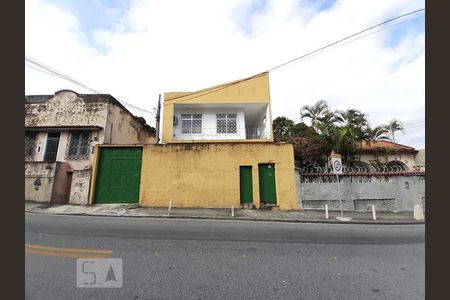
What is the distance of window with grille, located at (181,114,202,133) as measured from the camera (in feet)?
50.4

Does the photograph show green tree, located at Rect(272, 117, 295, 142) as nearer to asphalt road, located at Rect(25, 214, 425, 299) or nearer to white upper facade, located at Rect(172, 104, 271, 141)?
white upper facade, located at Rect(172, 104, 271, 141)

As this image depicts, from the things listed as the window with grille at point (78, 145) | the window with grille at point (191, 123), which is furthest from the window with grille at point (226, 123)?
the window with grille at point (78, 145)

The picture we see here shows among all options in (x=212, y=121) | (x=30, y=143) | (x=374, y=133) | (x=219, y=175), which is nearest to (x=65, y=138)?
(x=30, y=143)

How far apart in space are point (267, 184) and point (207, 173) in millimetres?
3497

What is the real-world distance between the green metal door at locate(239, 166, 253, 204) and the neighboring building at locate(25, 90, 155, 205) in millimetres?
8660

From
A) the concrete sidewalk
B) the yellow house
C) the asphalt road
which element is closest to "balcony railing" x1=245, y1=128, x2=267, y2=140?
the yellow house

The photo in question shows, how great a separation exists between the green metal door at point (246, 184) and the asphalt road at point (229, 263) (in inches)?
201

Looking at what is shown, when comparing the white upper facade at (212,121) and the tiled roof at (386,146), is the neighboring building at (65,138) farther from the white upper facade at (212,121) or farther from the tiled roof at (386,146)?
the tiled roof at (386,146)

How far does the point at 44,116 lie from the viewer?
14.2 m

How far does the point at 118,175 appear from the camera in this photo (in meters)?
12.1

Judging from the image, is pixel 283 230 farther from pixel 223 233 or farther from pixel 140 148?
pixel 140 148

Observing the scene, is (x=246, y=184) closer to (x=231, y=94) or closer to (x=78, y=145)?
(x=231, y=94)

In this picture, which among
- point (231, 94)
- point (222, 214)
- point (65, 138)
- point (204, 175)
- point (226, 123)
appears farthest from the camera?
point (226, 123)

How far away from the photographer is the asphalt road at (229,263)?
10.2 feet
